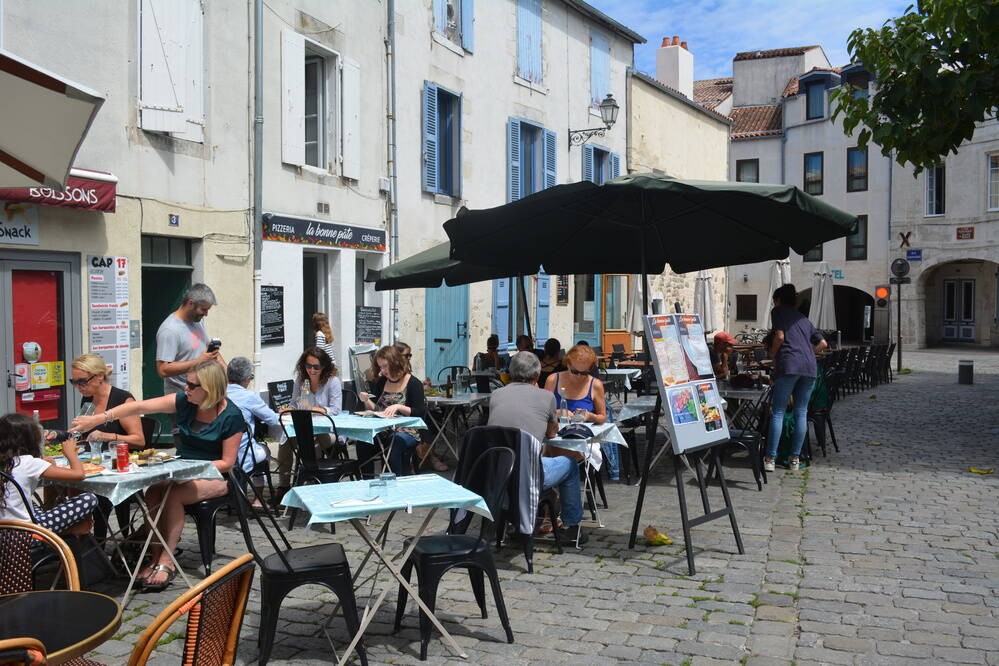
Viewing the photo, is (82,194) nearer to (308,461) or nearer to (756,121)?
(308,461)

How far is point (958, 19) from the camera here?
8750 mm

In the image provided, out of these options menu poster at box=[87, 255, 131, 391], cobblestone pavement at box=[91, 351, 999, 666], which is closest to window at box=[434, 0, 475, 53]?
menu poster at box=[87, 255, 131, 391]

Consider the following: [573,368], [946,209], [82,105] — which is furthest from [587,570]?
[946,209]

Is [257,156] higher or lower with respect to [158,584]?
higher

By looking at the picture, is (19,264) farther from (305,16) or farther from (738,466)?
(738,466)

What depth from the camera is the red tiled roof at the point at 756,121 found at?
37031 mm

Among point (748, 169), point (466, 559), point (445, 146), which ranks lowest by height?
point (466, 559)

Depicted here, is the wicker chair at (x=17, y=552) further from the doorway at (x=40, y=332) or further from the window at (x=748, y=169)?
the window at (x=748, y=169)

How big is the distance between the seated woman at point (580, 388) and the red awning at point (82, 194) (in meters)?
4.82

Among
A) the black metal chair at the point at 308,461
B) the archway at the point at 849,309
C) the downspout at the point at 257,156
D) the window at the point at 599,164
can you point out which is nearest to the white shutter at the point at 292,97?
the downspout at the point at 257,156

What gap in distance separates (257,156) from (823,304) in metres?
16.3

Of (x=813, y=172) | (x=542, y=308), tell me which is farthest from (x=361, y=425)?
(x=813, y=172)

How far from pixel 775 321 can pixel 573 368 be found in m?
2.62

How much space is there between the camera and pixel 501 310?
687 inches
